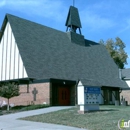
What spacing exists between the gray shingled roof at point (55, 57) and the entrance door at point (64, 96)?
1522 millimetres

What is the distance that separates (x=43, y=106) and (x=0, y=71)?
9078 mm

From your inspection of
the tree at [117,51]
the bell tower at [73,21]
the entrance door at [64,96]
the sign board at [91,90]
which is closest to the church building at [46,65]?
the entrance door at [64,96]

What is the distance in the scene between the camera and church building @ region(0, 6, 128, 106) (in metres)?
24.9

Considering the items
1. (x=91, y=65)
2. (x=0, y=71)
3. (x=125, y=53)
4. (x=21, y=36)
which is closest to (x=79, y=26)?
(x=91, y=65)

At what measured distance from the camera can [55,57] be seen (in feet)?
95.0

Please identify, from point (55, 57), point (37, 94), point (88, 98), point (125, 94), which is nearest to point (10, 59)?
point (55, 57)

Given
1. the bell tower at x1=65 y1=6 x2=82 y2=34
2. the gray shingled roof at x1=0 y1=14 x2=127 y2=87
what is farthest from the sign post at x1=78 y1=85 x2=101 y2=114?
the bell tower at x1=65 y1=6 x2=82 y2=34

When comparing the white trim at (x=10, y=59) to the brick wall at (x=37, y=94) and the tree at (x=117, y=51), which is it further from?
the tree at (x=117, y=51)

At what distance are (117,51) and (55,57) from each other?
3515cm

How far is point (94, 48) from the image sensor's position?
1548 inches

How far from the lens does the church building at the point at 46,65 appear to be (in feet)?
81.7

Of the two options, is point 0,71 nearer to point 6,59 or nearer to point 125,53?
point 6,59

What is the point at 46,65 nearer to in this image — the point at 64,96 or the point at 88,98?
the point at 64,96

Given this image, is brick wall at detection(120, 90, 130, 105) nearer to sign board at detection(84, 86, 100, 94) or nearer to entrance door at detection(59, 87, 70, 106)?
entrance door at detection(59, 87, 70, 106)
